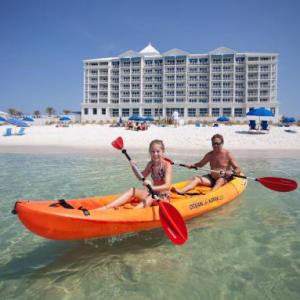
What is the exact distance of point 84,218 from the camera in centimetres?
394

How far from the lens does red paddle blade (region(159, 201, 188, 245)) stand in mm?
4226

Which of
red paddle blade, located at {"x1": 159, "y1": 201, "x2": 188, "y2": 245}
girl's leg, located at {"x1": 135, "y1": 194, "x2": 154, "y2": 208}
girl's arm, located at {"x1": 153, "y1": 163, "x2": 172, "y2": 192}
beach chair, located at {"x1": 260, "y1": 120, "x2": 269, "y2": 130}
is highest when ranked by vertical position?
beach chair, located at {"x1": 260, "y1": 120, "x2": 269, "y2": 130}

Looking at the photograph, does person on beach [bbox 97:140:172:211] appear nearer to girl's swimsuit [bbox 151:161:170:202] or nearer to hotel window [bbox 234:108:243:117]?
girl's swimsuit [bbox 151:161:170:202]

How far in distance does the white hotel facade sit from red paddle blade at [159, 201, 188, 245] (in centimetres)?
7054

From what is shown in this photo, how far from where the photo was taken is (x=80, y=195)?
8.12 metres

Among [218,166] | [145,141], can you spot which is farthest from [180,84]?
[218,166]

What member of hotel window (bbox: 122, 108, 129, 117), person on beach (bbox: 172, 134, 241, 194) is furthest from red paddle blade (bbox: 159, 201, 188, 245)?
hotel window (bbox: 122, 108, 129, 117)

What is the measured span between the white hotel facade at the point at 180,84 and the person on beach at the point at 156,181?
69.7m

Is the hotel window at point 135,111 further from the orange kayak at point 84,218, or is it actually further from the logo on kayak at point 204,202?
the orange kayak at point 84,218

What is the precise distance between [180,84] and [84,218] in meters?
77.1

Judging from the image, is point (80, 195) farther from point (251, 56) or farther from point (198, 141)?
point (251, 56)

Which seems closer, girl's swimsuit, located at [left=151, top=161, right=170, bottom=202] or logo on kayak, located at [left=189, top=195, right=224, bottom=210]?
girl's swimsuit, located at [left=151, top=161, right=170, bottom=202]

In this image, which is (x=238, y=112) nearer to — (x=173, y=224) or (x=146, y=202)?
(x=146, y=202)

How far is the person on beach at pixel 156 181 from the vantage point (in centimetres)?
496
